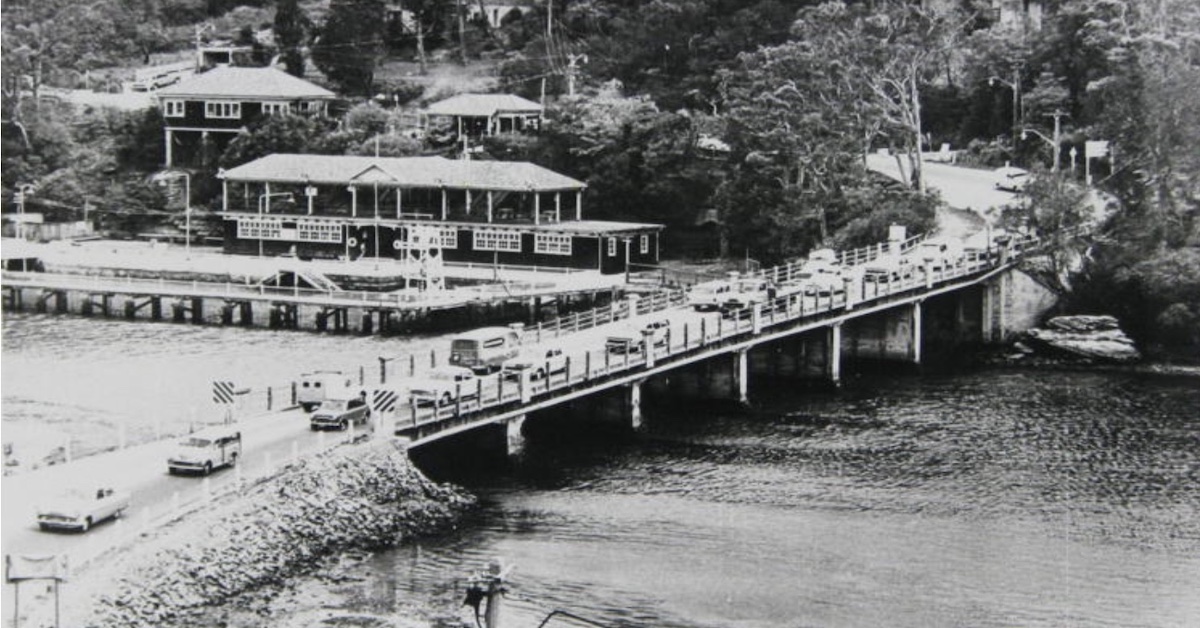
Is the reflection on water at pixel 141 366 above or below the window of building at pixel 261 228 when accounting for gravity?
below

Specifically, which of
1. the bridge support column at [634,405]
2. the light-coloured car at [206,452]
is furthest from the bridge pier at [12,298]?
the light-coloured car at [206,452]

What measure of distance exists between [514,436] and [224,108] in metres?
78.7

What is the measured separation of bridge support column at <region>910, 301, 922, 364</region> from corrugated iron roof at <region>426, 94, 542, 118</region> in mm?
51444

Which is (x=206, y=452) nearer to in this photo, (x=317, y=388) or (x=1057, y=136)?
(x=317, y=388)

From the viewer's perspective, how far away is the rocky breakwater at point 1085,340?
9275cm

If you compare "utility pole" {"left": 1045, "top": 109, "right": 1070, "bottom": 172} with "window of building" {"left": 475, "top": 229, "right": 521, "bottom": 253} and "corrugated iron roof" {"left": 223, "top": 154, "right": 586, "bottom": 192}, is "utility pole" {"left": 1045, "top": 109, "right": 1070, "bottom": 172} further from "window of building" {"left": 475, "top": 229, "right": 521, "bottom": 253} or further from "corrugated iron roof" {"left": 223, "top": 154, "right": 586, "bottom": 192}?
"window of building" {"left": 475, "top": 229, "right": 521, "bottom": 253}

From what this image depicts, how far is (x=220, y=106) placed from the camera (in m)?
140

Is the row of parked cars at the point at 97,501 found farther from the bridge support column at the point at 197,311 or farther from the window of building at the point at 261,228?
the window of building at the point at 261,228

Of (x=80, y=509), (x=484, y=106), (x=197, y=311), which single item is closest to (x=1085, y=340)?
(x=197, y=311)

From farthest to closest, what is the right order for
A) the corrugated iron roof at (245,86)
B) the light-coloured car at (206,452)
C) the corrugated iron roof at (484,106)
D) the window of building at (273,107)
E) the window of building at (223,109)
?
the window of building at (223,109) → the corrugated iron roof at (245,86) → the window of building at (273,107) → the corrugated iron roof at (484,106) → the light-coloured car at (206,452)

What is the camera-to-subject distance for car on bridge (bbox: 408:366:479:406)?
61.2 metres

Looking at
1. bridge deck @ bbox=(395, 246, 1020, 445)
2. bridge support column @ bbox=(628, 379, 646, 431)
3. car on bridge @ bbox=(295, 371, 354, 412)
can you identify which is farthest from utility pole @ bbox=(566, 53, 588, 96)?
car on bridge @ bbox=(295, 371, 354, 412)

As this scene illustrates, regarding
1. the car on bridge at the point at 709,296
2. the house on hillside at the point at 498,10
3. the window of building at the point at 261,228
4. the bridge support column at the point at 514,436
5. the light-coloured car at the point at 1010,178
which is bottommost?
the bridge support column at the point at 514,436

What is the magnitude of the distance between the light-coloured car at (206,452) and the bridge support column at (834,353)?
39.0m
